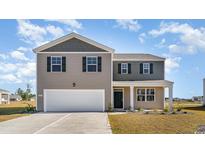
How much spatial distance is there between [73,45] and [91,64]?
2.11m

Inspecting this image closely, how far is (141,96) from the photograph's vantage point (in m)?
30.2

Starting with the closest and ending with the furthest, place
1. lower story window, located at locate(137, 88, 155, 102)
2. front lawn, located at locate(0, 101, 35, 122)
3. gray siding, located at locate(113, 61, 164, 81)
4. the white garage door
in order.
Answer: front lawn, located at locate(0, 101, 35, 122) → the white garage door → lower story window, located at locate(137, 88, 155, 102) → gray siding, located at locate(113, 61, 164, 81)

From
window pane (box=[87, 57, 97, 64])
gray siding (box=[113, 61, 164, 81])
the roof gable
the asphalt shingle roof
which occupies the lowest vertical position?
gray siding (box=[113, 61, 164, 81])

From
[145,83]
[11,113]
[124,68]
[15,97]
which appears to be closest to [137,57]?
[124,68]

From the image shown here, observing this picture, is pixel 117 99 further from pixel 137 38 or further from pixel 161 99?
pixel 137 38

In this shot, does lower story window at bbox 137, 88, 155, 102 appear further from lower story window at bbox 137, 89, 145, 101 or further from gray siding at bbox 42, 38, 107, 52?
gray siding at bbox 42, 38, 107, 52

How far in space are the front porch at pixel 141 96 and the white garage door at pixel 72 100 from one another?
6.41 feet

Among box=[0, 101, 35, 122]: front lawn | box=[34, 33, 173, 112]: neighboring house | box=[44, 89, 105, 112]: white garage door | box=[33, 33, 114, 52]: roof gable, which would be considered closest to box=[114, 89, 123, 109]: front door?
box=[34, 33, 173, 112]: neighboring house

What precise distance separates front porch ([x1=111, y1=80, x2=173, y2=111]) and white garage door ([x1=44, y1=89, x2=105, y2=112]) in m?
1.95

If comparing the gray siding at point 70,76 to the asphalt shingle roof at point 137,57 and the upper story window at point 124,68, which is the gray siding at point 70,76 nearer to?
the upper story window at point 124,68

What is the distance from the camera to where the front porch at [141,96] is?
2898 cm

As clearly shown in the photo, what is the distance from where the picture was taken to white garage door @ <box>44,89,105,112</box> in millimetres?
27594

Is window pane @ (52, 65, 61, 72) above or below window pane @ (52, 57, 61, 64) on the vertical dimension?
below
